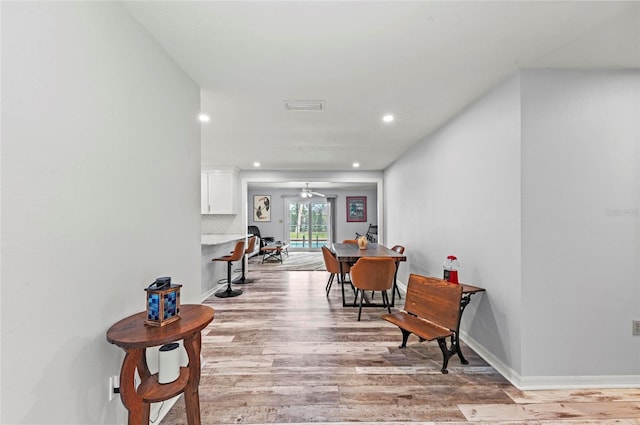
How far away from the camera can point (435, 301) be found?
2607 millimetres

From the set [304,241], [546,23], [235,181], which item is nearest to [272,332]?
[546,23]

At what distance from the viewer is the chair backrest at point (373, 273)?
11.7 ft

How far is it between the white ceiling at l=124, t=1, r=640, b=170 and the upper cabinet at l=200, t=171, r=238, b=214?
3.17m

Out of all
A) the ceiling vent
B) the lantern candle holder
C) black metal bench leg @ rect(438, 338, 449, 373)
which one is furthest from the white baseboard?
the ceiling vent

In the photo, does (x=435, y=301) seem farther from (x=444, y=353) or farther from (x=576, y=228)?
(x=576, y=228)

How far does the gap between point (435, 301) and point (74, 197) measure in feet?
8.93

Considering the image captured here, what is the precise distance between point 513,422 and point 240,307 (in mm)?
3391

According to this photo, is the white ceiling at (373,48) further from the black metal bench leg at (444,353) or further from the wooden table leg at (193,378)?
the black metal bench leg at (444,353)

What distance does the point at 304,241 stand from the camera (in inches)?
431

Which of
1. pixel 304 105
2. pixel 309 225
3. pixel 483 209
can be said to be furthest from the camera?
pixel 309 225

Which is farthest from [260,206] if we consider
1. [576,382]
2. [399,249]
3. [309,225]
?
[576,382]

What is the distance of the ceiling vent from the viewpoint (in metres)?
2.76

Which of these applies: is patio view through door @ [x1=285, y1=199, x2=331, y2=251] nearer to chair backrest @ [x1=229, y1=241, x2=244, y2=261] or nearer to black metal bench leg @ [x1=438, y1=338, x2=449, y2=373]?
chair backrest @ [x1=229, y1=241, x2=244, y2=261]

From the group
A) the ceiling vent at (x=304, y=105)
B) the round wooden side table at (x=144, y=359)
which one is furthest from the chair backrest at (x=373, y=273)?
the round wooden side table at (x=144, y=359)
